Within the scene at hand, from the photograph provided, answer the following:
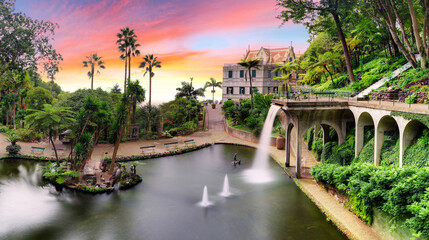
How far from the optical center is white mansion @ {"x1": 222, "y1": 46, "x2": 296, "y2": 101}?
198 feet

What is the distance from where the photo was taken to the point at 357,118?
64.1 ft

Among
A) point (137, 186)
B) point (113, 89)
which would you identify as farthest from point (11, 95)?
point (137, 186)

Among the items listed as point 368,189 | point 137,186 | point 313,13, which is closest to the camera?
point 368,189

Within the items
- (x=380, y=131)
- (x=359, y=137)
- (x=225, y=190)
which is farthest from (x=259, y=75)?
(x=225, y=190)

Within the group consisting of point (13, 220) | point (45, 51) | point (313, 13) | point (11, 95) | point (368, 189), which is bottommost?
point (13, 220)

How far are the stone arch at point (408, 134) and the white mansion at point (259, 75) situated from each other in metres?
45.6

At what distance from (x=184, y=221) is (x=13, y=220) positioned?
8774 mm

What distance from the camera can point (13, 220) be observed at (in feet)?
48.0

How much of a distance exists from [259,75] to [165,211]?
48731 millimetres

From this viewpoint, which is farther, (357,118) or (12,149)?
(12,149)

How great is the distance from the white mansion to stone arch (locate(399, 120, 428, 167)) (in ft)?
150

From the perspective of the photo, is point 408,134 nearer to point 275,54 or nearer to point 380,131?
point 380,131

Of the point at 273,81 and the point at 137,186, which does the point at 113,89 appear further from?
the point at 137,186

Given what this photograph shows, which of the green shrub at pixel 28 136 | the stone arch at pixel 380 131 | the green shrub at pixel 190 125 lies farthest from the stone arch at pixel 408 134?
the green shrub at pixel 28 136
